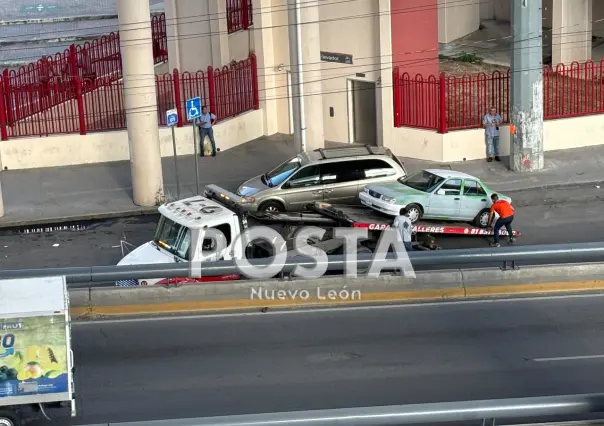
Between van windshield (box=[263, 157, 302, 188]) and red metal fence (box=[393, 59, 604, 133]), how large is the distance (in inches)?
239

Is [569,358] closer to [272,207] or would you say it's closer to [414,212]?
[414,212]

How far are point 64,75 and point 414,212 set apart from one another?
16170mm

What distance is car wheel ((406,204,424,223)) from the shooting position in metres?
24.1

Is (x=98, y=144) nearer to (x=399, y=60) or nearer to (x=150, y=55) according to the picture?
(x=150, y=55)

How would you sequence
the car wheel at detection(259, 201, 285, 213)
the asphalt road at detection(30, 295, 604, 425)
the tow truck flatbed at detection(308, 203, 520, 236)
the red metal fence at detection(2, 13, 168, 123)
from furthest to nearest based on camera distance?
the red metal fence at detection(2, 13, 168, 123) < the car wheel at detection(259, 201, 285, 213) < the tow truck flatbed at detection(308, 203, 520, 236) < the asphalt road at detection(30, 295, 604, 425)

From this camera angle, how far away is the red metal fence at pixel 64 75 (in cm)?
3266

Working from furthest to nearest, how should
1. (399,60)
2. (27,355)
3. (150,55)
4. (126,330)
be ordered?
1. (399,60)
2. (150,55)
3. (126,330)
4. (27,355)

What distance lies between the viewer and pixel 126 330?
1758 cm

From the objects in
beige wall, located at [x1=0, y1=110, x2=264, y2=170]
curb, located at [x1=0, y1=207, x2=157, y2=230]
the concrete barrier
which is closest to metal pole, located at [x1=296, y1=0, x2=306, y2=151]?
beige wall, located at [x1=0, y1=110, x2=264, y2=170]

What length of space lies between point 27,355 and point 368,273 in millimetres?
6381

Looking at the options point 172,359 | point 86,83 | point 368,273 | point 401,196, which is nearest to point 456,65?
point 86,83

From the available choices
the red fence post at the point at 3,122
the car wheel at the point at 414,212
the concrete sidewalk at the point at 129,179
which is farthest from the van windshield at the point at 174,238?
the red fence post at the point at 3,122

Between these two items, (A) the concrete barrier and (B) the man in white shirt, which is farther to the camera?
(B) the man in white shirt

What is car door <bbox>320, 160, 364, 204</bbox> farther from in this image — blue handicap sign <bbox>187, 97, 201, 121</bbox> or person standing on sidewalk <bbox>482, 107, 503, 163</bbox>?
person standing on sidewalk <bbox>482, 107, 503, 163</bbox>
